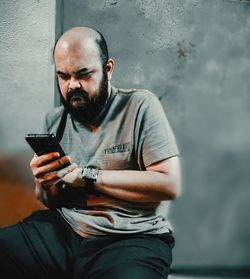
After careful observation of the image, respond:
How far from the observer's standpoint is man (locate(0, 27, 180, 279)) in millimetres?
1649

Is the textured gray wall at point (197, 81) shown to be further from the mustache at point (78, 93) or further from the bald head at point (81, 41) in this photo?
the mustache at point (78, 93)

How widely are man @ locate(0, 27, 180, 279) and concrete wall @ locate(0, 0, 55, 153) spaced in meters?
0.30

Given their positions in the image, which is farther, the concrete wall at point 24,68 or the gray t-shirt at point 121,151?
the concrete wall at point 24,68

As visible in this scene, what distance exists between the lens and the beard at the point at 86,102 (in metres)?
1.74

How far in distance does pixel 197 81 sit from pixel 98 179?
73cm

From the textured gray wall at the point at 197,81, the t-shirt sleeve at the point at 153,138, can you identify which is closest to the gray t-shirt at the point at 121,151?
the t-shirt sleeve at the point at 153,138

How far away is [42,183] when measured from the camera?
180cm

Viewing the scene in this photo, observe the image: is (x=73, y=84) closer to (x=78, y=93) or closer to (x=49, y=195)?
(x=78, y=93)

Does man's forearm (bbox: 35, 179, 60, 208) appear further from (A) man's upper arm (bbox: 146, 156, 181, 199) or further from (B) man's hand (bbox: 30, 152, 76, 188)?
(A) man's upper arm (bbox: 146, 156, 181, 199)

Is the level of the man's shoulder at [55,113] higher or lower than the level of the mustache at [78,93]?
lower

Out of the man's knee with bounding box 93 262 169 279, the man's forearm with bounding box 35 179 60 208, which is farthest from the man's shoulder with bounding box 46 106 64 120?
the man's knee with bounding box 93 262 169 279

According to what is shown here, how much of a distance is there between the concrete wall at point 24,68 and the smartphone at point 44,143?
45 centimetres

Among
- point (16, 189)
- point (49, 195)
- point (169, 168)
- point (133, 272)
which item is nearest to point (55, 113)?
point (49, 195)

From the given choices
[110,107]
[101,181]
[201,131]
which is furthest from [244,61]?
[101,181]
